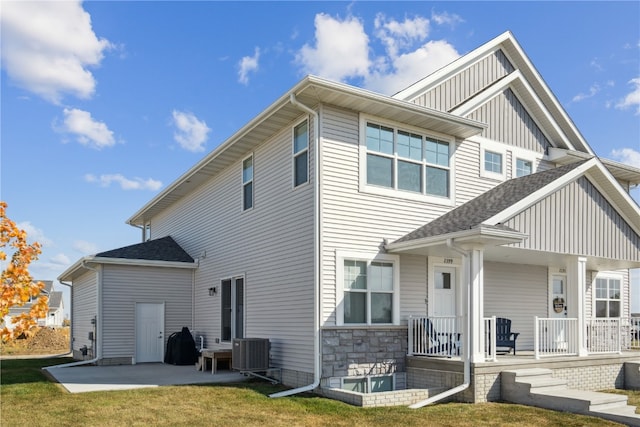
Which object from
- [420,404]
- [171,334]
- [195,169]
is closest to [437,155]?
[420,404]

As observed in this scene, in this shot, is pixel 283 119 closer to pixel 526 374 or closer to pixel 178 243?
pixel 526 374

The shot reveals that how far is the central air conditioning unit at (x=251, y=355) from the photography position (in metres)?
12.2

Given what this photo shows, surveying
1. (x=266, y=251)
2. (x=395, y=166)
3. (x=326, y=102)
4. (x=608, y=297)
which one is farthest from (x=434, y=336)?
(x=608, y=297)

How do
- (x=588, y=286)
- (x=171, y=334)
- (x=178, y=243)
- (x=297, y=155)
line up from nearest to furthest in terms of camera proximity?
1. (x=297, y=155)
2. (x=588, y=286)
3. (x=171, y=334)
4. (x=178, y=243)

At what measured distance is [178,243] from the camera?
19.9 meters

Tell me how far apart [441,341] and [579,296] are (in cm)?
321

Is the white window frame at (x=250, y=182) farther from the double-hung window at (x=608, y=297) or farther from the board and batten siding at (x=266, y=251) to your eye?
the double-hung window at (x=608, y=297)

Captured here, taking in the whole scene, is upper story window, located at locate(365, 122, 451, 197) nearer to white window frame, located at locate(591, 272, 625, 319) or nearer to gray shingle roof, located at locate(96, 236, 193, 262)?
white window frame, located at locate(591, 272, 625, 319)

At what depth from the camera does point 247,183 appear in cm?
1471

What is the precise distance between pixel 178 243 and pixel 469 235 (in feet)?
39.6

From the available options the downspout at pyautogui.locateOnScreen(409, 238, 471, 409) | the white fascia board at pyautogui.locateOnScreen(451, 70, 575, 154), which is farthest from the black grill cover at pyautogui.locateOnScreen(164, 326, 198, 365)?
the white fascia board at pyautogui.locateOnScreen(451, 70, 575, 154)

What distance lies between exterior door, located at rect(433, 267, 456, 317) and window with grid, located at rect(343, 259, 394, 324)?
1370 mm

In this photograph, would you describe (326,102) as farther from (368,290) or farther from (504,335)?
(504,335)

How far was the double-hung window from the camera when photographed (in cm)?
1642
